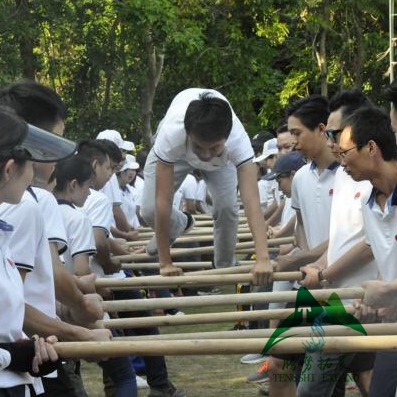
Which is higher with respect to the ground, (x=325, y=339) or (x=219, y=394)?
(x=325, y=339)

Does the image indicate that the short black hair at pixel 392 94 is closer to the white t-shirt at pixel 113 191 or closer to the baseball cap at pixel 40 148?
the baseball cap at pixel 40 148

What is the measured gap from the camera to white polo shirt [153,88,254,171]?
22.9ft

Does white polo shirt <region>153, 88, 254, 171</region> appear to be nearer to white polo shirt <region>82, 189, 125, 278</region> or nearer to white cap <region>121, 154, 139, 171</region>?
white polo shirt <region>82, 189, 125, 278</region>

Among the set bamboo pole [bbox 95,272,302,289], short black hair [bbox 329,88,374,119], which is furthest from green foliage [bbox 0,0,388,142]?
short black hair [bbox 329,88,374,119]

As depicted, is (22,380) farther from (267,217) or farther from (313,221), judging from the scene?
(267,217)

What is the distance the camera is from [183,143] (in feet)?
23.0

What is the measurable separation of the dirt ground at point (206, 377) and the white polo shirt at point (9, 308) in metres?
4.33

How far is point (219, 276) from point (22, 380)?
8.73 ft

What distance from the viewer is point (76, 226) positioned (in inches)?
256

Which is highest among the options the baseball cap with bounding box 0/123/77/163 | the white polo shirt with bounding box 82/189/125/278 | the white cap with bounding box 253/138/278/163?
the baseball cap with bounding box 0/123/77/163

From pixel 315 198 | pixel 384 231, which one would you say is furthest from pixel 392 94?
pixel 315 198

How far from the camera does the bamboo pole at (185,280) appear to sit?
→ 20.9ft

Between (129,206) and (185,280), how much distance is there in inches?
223

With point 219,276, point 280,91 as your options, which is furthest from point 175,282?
point 280,91
